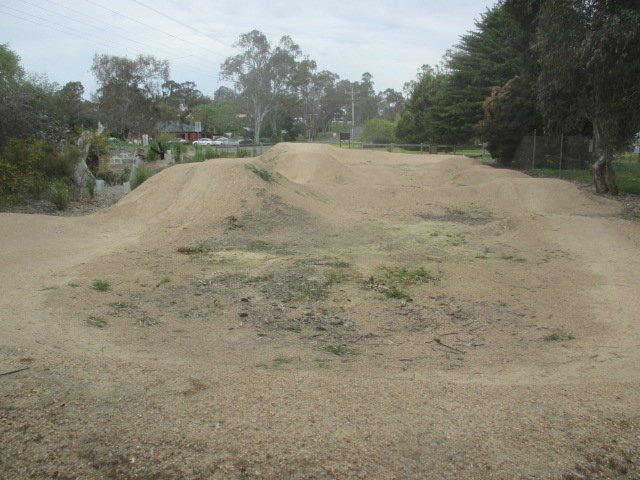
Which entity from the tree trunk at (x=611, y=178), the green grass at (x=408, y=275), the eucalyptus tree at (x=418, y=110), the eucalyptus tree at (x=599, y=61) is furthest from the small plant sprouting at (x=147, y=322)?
the eucalyptus tree at (x=418, y=110)

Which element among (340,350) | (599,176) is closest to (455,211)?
(599,176)

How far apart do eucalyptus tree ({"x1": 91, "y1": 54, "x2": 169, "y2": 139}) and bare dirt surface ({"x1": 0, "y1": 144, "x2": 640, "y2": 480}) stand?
149ft

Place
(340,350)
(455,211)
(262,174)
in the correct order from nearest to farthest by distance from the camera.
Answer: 1. (340,350)
2. (262,174)
3. (455,211)

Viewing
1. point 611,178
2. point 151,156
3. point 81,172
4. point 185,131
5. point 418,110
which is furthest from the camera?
point 185,131

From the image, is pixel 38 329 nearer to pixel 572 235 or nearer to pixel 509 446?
pixel 509 446

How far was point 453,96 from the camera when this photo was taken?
3488 centimetres

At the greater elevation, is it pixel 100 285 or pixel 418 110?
pixel 418 110

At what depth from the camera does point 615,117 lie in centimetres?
1473

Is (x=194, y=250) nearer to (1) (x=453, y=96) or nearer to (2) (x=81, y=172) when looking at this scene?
(2) (x=81, y=172)

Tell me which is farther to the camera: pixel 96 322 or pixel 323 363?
pixel 96 322

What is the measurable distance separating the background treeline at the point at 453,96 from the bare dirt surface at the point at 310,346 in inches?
169

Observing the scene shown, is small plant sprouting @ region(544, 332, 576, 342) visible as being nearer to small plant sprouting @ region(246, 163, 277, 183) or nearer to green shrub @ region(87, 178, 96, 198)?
small plant sprouting @ region(246, 163, 277, 183)

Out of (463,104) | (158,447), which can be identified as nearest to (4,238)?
(158,447)

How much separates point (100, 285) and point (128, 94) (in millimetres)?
51864
